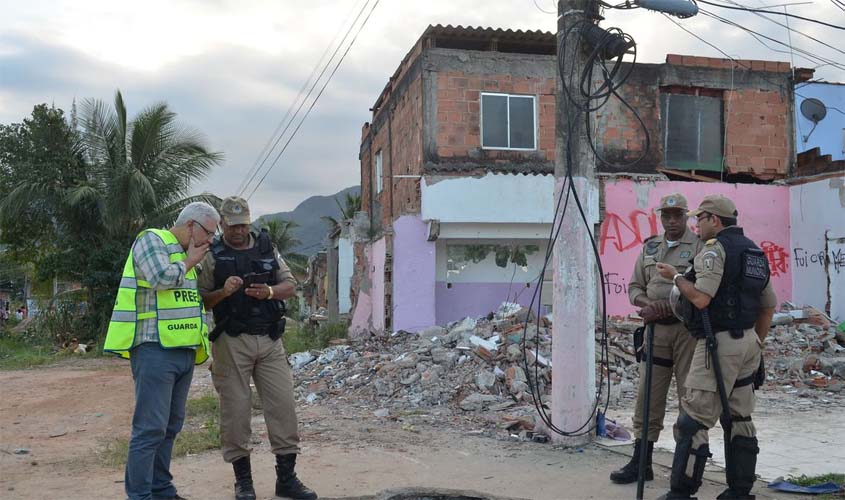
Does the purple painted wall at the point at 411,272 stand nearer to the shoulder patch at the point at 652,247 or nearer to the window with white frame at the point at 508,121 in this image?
the window with white frame at the point at 508,121

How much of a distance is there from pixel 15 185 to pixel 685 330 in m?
19.7

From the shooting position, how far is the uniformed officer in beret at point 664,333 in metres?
4.94

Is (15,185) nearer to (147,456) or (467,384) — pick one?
(467,384)

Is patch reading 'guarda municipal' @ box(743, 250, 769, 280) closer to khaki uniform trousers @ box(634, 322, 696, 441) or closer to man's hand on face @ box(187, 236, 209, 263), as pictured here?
khaki uniform trousers @ box(634, 322, 696, 441)

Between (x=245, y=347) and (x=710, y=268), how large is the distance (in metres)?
2.79

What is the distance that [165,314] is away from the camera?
4.13 meters

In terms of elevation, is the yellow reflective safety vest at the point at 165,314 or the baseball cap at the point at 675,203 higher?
the baseball cap at the point at 675,203

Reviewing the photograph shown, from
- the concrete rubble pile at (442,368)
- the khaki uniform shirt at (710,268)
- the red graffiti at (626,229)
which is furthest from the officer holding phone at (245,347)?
the red graffiti at (626,229)

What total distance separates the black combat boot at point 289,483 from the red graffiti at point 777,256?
1477 cm

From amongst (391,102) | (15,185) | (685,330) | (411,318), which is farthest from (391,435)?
(15,185)

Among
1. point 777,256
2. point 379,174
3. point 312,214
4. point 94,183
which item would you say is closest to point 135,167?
point 94,183

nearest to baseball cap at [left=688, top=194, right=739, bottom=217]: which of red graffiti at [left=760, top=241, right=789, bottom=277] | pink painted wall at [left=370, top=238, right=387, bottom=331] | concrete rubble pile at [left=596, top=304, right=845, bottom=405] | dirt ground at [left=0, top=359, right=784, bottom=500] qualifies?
dirt ground at [left=0, top=359, right=784, bottom=500]

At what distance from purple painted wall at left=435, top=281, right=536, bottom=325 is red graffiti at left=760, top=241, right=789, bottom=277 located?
5.27 meters

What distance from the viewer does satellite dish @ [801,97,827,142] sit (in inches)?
680
